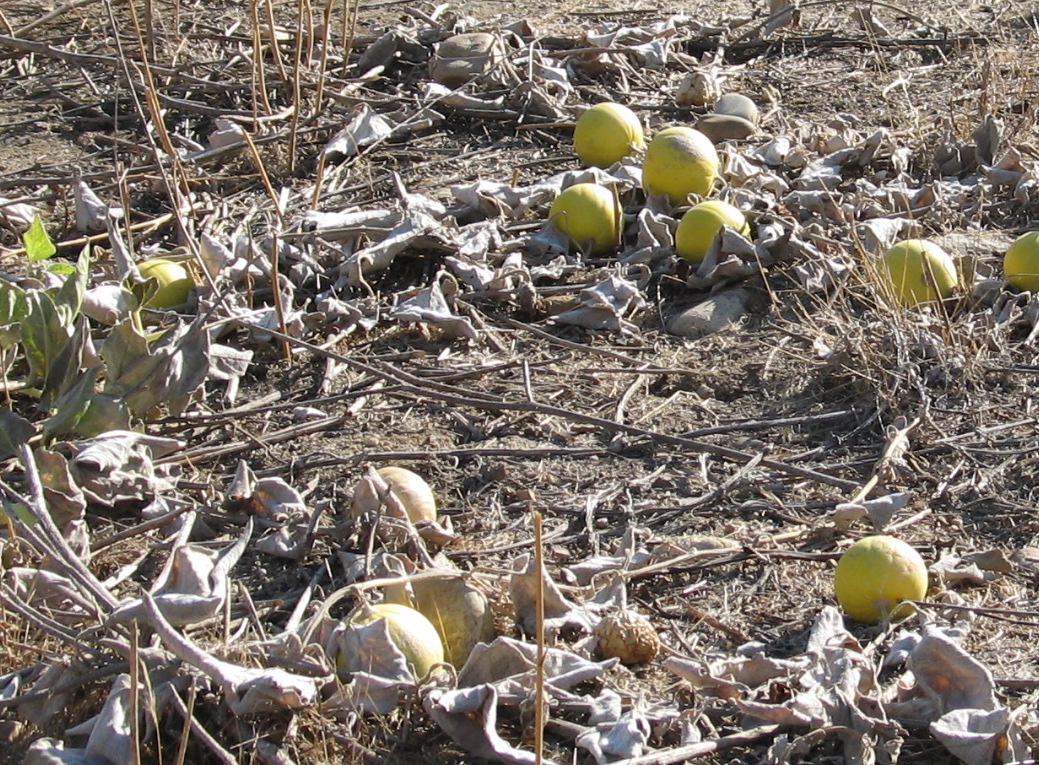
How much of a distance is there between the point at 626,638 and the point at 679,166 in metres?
2.33

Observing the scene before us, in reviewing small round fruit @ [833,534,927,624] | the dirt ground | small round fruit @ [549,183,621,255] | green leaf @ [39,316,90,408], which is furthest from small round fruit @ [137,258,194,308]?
small round fruit @ [833,534,927,624]

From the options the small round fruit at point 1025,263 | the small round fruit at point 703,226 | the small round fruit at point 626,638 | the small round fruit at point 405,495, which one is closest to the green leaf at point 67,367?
the small round fruit at point 405,495

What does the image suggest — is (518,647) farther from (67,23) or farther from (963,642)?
(67,23)

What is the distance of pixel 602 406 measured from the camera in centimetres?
366

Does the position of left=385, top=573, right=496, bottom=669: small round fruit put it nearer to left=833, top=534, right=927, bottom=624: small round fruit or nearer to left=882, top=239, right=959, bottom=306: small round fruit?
left=833, top=534, right=927, bottom=624: small round fruit

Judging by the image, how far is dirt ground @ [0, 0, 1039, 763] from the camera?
275cm

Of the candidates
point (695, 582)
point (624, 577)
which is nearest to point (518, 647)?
point (624, 577)

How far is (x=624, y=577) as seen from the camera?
9.17 ft

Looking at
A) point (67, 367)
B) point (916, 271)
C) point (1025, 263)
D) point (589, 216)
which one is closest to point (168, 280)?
point (67, 367)

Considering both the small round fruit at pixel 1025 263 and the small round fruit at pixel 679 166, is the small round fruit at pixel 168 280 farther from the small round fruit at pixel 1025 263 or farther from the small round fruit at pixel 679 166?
the small round fruit at pixel 1025 263

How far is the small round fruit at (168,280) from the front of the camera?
4098 millimetres

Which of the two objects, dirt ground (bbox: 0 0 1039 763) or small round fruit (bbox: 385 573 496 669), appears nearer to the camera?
small round fruit (bbox: 385 573 496 669)

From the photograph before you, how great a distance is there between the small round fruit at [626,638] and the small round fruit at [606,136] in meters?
2.73

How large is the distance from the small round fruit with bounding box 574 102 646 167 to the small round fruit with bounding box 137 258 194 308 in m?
1.68
